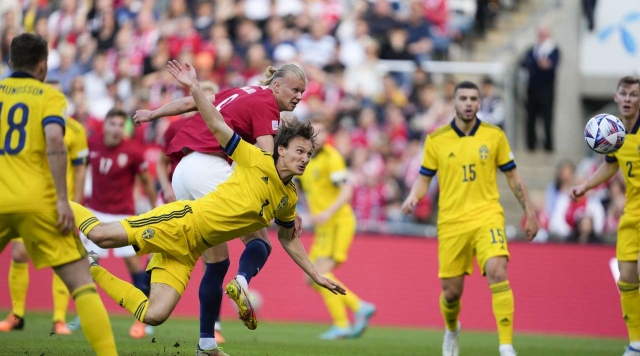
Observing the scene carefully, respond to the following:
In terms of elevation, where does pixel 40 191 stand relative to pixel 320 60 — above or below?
below

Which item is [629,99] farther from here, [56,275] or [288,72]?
[56,275]

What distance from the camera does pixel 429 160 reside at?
1083 centimetres

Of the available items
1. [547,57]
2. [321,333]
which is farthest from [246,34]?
[321,333]

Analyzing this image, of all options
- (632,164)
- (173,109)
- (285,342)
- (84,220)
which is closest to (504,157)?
(632,164)

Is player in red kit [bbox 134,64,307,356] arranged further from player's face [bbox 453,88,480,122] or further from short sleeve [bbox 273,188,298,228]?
player's face [bbox 453,88,480,122]

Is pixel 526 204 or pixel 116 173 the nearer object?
pixel 526 204

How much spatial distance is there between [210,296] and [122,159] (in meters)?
4.29

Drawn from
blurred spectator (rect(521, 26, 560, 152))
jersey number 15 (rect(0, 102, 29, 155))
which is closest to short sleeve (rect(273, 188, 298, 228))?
jersey number 15 (rect(0, 102, 29, 155))

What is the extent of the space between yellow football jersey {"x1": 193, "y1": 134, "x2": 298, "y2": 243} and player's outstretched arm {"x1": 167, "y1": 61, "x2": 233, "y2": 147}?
3.7 inches

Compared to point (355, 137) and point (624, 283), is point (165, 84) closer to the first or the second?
point (355, 137)

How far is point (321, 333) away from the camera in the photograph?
14508 millimetres

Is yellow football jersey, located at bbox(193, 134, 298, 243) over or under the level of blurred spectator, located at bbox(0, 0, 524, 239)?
under

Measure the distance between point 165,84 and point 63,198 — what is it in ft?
44.0

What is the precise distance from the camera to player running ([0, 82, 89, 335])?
1140 centimetres
